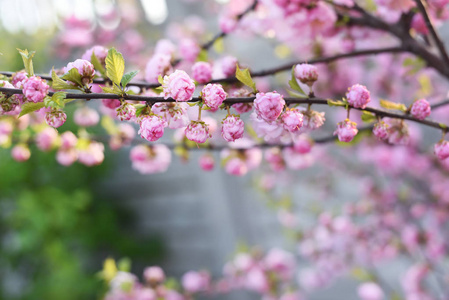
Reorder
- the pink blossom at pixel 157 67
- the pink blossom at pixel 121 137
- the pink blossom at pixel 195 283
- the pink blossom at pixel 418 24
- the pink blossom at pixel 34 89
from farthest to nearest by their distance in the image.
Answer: the pink blossom at pixel 195 283
the pink blossom at pixel 121 137
the pink blossom at pixel 418 24
the pink blossom at pixel 157 67
the pink blossom at pixel 34 89

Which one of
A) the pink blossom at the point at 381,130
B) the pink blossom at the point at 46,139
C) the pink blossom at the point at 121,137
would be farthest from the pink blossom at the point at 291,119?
the pink blossom at the point at 46,139

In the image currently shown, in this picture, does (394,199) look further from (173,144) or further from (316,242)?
(173,144)

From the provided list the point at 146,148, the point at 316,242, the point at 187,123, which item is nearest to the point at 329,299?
the point at 316,242

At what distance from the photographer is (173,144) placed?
0.86 metres

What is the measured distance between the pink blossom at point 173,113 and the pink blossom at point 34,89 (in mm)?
136

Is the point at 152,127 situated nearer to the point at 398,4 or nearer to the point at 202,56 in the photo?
the point at 202,56

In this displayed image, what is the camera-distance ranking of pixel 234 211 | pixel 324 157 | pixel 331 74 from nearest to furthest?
pixel 331 74 < pixel 324 157 < pixel 234 211

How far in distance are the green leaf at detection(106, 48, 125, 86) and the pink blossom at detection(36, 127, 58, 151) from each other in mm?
475

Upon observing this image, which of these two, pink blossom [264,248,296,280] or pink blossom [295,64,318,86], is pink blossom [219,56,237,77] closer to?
pink blossom [295,64,318,86]

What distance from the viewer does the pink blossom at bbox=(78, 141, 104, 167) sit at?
844mm

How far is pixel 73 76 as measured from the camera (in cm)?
48

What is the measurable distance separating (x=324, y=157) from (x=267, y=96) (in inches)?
58.1

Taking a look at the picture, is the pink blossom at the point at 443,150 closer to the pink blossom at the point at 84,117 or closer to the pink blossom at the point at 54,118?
the pink blossom at the point at 54,118

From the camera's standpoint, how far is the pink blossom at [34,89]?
45cm
